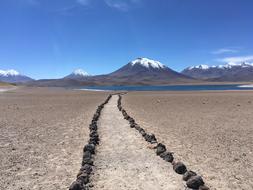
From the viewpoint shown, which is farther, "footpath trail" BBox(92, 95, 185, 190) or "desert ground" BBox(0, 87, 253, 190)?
"desert ground" BBox(0, 87, 253, 190)

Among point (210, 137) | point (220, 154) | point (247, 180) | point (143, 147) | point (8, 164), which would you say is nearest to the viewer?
point (247, 180)

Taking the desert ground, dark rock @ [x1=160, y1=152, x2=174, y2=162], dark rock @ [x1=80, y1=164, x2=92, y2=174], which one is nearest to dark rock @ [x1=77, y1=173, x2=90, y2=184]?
the desert ground

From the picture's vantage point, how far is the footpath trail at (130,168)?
7.84 meters

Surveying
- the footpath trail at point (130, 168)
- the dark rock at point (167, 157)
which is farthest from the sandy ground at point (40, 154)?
the dark rock at point (167, 157)

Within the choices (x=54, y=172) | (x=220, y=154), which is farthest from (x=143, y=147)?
(x=54, y=172)

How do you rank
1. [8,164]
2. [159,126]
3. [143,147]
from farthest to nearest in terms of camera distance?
1. [159,126]
2. [143,147]
3. [8,164]

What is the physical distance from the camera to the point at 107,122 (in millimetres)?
18250

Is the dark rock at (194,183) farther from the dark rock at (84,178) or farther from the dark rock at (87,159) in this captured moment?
the dark rock at (87,159)

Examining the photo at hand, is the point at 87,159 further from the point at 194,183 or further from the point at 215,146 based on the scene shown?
the point at 215,146

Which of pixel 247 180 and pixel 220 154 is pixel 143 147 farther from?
pixel 247 180

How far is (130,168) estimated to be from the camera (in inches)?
358

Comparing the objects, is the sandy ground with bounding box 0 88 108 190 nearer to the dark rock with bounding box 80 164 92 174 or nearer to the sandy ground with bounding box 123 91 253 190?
the dark rock with bounding box 80 164 92 174

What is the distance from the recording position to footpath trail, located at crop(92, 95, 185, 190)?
784 centimetres

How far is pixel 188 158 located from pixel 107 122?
335 inches
